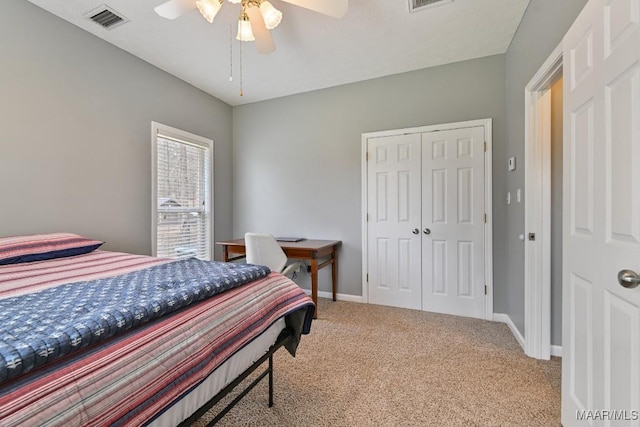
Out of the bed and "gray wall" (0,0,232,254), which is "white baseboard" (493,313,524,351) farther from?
"gray wall" (0,0,232,254)

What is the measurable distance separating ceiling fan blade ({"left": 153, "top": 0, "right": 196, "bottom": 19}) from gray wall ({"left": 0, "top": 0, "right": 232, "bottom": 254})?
1128 mm

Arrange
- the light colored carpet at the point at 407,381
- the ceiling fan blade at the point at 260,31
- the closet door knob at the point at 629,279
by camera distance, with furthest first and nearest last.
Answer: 1. the ceiling fan blade at the point at 260,31
2. the light colored carpet at the point at 407,381
3. the closet door knob at the point at 629,279

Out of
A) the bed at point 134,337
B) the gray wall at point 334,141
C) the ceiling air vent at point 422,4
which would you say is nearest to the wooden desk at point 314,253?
the gray wall at point 334,141

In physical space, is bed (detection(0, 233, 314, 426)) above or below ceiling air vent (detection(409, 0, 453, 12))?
below

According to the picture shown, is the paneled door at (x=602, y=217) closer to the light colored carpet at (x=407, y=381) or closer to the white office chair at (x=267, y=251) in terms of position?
the light colored carpet at (x=407, y=381)

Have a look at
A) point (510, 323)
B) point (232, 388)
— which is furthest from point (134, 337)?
point (510, 323)

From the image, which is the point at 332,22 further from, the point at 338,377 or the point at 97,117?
the point at 338,377

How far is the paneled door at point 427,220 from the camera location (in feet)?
9.30

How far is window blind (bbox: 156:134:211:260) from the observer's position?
3047 mm

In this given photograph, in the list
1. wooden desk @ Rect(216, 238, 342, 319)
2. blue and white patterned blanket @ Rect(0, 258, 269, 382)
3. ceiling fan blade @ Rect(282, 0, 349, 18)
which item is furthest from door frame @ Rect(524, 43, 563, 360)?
blue and white patterned blanket @ Rect(0, 258, 269, 382)

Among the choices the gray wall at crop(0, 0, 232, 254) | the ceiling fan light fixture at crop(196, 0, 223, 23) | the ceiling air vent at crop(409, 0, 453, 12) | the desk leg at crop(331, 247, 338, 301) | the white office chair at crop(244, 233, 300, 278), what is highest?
the ceiling air vent at crop(409, 0, 453, 12)

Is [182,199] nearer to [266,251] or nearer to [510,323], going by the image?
[266,251]

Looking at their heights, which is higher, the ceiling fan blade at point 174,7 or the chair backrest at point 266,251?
the ceiling fan blade at point 174,7

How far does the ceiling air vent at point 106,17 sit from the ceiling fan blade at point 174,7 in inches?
28.7
